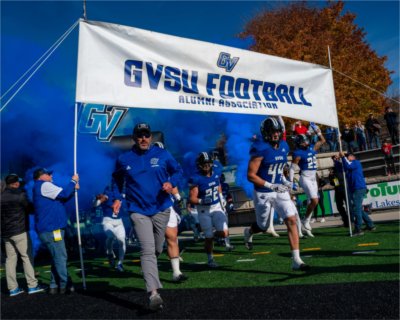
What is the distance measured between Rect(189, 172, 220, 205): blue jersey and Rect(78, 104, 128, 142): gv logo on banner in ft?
18.0

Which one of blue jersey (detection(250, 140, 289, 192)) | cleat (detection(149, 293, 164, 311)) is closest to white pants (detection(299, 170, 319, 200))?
blue jersey (detection(250, 140, 289, 192))

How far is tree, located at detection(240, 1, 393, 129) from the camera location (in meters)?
27.6

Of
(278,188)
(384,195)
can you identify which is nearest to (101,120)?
(278,188)

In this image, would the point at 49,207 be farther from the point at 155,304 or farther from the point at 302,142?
the point at 302,142

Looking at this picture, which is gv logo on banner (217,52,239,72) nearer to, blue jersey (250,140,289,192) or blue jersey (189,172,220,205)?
blue jersey (250,140,289,192)

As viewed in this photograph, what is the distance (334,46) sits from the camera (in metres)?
29.6

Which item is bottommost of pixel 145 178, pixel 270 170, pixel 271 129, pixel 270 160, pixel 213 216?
pixel 213 216

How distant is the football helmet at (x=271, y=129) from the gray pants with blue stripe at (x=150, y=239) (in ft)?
7.11

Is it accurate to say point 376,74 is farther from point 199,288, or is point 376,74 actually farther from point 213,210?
point 199,288

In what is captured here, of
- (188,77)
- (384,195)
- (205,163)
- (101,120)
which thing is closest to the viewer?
(188,77)

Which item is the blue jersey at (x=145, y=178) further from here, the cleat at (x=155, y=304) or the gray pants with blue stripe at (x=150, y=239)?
the cleat at (x=155, y=304)

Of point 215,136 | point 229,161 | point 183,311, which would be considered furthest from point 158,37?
point 215,136

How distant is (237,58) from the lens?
808cm

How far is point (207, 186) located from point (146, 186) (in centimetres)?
313
